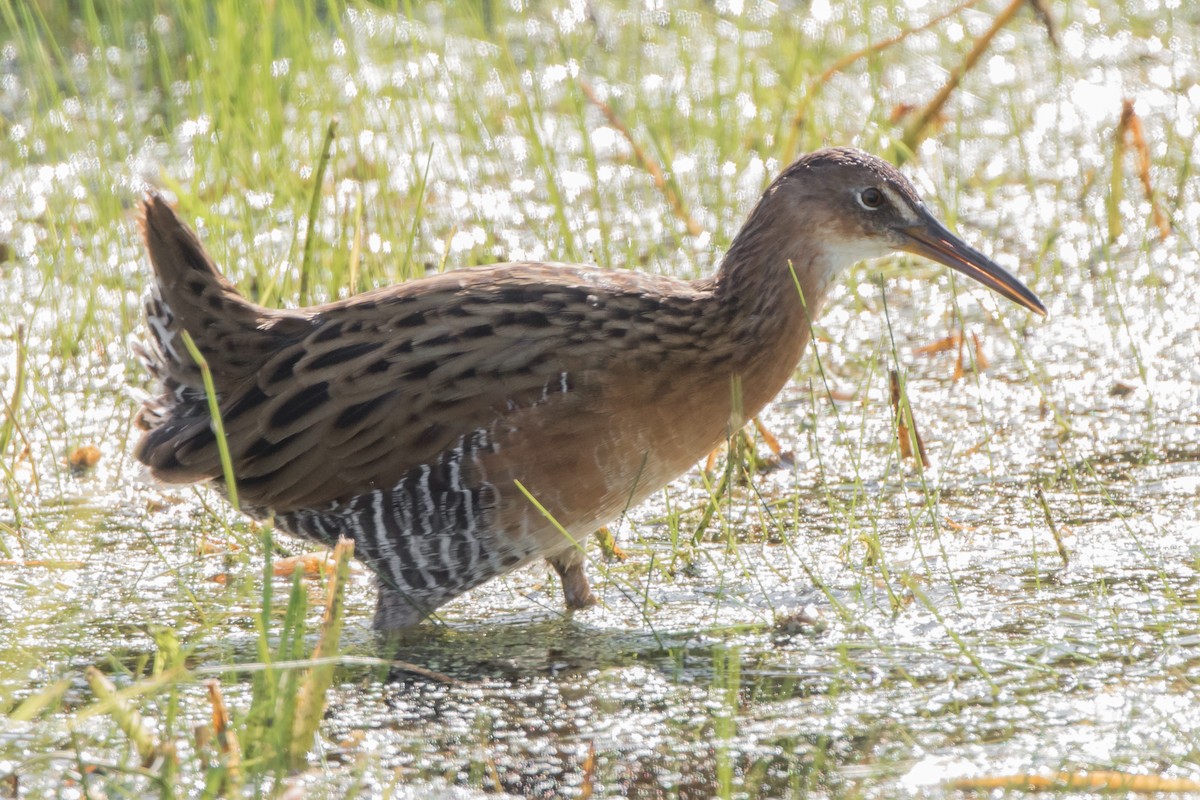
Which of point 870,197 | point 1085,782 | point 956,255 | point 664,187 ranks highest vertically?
point 664,187

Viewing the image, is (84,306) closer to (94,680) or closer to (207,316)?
(207,316)

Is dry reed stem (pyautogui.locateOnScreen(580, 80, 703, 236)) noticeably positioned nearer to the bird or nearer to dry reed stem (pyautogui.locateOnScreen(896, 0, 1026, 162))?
dry reed stem (pyautogui.locateOnScreen(896, 0, 1026, 162))

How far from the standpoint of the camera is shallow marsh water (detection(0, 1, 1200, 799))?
328 centimetres

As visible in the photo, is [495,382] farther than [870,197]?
No

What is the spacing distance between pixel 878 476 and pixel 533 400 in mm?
1349

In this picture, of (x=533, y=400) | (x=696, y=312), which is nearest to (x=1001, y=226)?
(x=696, y=312)

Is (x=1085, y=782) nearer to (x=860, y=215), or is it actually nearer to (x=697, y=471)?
(x=860, y=215)

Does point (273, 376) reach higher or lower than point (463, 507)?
higher

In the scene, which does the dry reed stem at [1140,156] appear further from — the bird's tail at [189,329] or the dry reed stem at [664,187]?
the bird's tail at [189,329]

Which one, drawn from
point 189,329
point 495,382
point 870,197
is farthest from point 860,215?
point 189,329

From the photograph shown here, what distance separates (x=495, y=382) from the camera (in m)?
3.91

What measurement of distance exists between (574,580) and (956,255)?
4.11ft

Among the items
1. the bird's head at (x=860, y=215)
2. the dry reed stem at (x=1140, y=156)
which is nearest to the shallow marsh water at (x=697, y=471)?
the dry reed stem at (x=1140, y=156)

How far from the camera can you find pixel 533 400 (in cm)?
388
